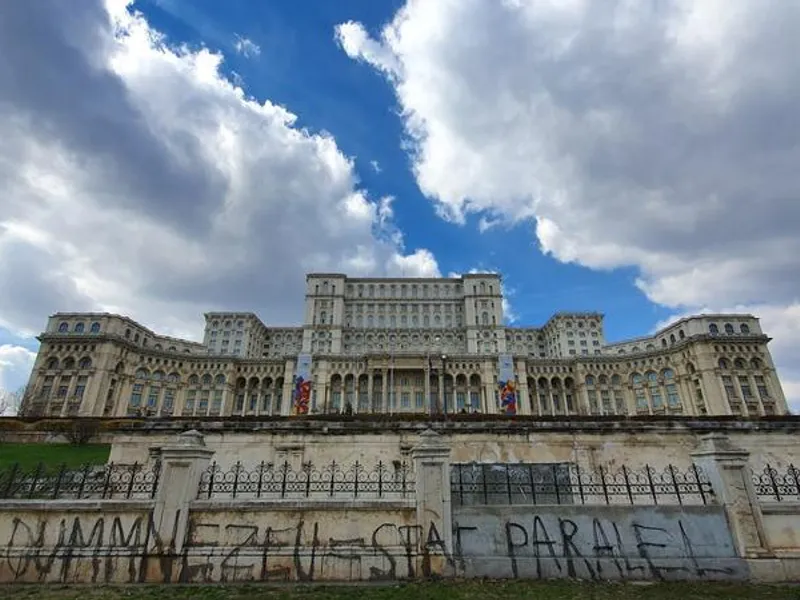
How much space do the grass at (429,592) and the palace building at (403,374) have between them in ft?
174

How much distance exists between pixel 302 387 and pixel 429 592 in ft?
189

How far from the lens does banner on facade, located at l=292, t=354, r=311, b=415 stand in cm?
6347

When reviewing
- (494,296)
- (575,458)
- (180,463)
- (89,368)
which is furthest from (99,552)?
(494,296)

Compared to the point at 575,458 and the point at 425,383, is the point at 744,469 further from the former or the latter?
the point at 425,383

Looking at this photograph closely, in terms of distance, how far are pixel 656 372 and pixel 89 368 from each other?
105307mm

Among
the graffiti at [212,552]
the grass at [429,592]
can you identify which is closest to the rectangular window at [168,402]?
the graffiti at [212,552]

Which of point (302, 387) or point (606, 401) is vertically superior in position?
point (606, 401)

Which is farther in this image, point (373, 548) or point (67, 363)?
point (67, 363)

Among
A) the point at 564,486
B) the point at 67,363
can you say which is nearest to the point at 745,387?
the point at 564,486

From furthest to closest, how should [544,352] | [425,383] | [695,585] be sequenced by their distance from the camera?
[544,352], [425,383], [695,585]

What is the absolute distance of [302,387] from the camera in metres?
63.2

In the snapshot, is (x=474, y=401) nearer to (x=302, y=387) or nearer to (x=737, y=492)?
(x=302, y=387)

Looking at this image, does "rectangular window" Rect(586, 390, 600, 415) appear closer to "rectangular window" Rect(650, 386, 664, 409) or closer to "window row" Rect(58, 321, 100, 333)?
"rectangular window" Rect(650, 386, 664, 409)

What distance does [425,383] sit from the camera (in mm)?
79375
